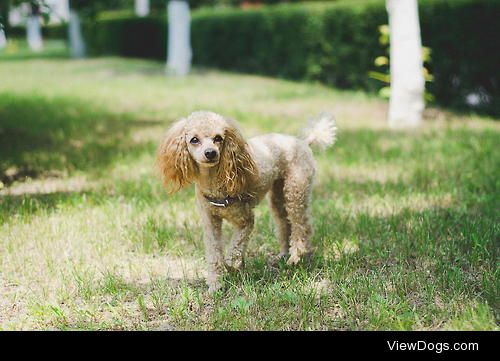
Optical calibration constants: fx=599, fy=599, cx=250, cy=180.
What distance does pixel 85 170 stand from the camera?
726 cm

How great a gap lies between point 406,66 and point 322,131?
5.94 meters

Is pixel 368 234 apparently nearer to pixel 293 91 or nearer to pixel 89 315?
pixel 89 315

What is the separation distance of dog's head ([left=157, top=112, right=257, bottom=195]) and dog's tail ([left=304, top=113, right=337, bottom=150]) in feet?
2.77

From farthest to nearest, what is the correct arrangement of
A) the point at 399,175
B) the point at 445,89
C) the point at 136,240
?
the point at 445,89, the point at 399,175, the point at 136,240

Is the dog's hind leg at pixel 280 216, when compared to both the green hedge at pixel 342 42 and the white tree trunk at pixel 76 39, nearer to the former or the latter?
the green hedge at pixel 342 42

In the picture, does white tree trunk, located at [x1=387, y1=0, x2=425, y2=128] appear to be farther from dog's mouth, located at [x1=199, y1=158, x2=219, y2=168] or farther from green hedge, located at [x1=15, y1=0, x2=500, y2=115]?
dog's mouth, located at [x1=199, y1=158, x2=219, y2=168]

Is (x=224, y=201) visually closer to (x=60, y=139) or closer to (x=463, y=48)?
(x=60, y=139)

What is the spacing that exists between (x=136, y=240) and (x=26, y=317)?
1372 mm

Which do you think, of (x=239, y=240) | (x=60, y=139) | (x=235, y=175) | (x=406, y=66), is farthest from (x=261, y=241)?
(x=406, y=66)

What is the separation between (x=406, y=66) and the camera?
32.5ft

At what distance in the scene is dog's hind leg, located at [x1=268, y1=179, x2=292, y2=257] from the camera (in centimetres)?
449

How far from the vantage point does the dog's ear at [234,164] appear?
3.79 meters

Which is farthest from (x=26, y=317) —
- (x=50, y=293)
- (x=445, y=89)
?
(x=445, y=89)

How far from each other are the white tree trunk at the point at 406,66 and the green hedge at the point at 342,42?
5.05ft
